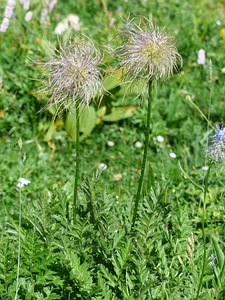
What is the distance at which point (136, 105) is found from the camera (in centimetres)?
419

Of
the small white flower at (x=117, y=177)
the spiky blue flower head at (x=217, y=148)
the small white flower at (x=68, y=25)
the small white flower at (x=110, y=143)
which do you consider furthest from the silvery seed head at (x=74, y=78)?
the small white flower at (x=68, y=25)

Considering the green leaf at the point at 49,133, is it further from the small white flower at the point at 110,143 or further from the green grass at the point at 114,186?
the small white flower at the point at 110,143

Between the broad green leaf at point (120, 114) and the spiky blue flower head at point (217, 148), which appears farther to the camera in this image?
the broad green leaf at point (120, 114)

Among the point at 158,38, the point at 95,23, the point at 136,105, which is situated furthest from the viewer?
the point at 95,23

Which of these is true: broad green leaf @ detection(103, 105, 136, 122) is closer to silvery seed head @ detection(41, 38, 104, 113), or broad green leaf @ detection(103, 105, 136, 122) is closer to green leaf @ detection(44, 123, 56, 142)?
green leaf @ detection(44, 123, 56, 142)

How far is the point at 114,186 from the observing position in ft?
11.8

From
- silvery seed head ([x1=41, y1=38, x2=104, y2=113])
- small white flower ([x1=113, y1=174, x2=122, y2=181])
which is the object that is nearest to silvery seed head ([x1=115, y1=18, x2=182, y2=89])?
silvery seed head ([x1=41, y1=38, x2=104, y2=113])

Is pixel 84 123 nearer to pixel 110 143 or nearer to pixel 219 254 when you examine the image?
pixel 110 143

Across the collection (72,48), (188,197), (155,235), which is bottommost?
(188,197)

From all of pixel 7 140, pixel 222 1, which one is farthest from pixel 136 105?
Answer: pixel 222 1

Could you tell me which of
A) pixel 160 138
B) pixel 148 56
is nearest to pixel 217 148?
pixel 148 56

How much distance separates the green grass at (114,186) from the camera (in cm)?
221

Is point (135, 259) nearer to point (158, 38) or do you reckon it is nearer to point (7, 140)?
point (158, 38)

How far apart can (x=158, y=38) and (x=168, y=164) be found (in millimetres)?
1573
